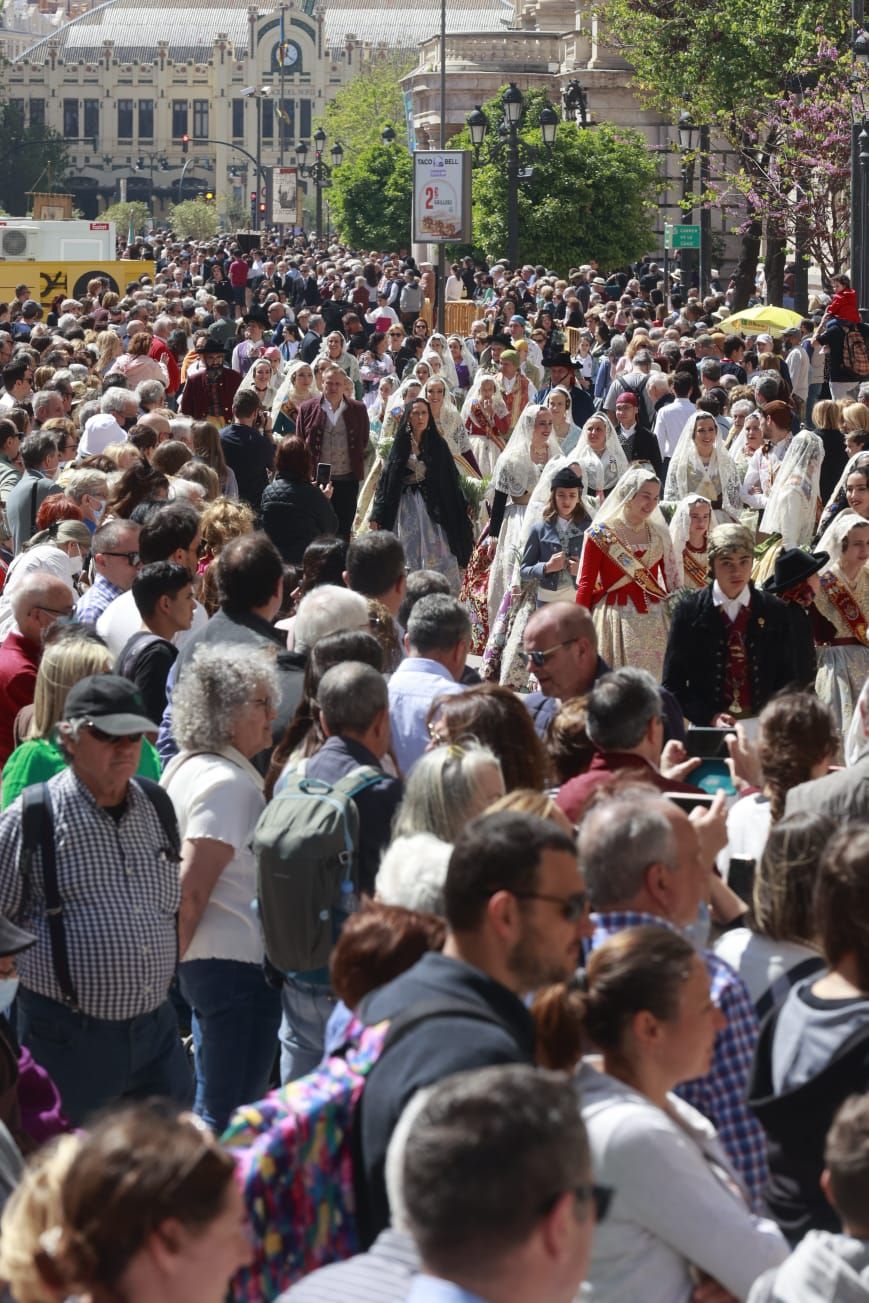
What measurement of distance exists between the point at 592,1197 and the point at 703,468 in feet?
33.4

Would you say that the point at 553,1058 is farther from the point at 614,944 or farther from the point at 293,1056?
the point at 293,1056

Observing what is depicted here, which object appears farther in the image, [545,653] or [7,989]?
[545,653]

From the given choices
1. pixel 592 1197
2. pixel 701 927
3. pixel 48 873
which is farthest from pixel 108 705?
pixel 592 1197

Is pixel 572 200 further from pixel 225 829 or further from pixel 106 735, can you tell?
pixel 106 735

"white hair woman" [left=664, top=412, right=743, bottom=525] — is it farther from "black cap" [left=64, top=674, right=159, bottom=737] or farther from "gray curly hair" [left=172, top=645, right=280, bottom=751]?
"black cap" [left=64, top=674, right=159, bottom=737]

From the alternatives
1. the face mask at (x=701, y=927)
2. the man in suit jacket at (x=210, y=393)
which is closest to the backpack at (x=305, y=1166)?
the face mask at (x=701, y=927)

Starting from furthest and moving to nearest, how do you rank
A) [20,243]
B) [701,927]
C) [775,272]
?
[775,272], [20,243], [701,927]

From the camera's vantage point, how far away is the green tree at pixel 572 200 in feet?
121

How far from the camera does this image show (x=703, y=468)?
12.7 metres

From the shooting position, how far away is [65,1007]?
512cm

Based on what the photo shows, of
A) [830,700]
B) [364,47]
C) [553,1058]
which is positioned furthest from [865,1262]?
[364,47]

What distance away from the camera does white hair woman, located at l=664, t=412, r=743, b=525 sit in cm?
1260

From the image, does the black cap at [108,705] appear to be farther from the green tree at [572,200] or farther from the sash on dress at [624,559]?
the green tree at [572,200]

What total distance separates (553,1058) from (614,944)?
0.75 feet
